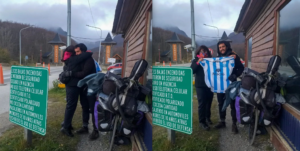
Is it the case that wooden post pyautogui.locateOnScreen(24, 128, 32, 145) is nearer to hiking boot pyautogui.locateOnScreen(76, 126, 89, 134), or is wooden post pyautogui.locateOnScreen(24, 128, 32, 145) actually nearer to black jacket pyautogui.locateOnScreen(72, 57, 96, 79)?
hiking boot pyautogui.locateOnScreen(76, 126, 89, 134)

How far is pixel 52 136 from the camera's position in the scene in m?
2.59

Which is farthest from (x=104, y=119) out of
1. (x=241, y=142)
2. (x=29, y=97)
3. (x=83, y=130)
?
(x=241, y=142)

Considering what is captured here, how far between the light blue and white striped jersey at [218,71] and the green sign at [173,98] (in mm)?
107

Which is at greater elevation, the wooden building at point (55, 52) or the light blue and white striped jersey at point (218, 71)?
the wooden building at point (55, 52)

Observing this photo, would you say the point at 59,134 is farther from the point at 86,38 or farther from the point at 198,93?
the point at 198,93

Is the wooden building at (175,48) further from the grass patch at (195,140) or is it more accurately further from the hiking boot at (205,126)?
the hiking boot at (205,126)

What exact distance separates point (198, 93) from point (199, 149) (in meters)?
0.34

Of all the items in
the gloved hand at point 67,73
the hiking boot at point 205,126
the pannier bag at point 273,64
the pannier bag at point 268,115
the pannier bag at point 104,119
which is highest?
the pannier bag at point 273,64

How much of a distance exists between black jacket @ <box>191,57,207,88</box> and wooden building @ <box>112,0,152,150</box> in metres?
0.33

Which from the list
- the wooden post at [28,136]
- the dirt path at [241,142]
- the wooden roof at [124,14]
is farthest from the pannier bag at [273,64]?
Result: the wooden post at [28,136]

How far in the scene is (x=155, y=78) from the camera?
167cm

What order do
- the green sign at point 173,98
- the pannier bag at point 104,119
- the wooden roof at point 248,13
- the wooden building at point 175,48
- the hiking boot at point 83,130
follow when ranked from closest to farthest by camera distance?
the wooden roof at point 248,13 → the wooden building at point 175,48 → the green sign at point 173,98 → the pannier bag at point 104,119 → the hiking boot at point 83,130

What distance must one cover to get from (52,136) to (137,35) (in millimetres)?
1612

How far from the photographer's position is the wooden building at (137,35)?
161cm
